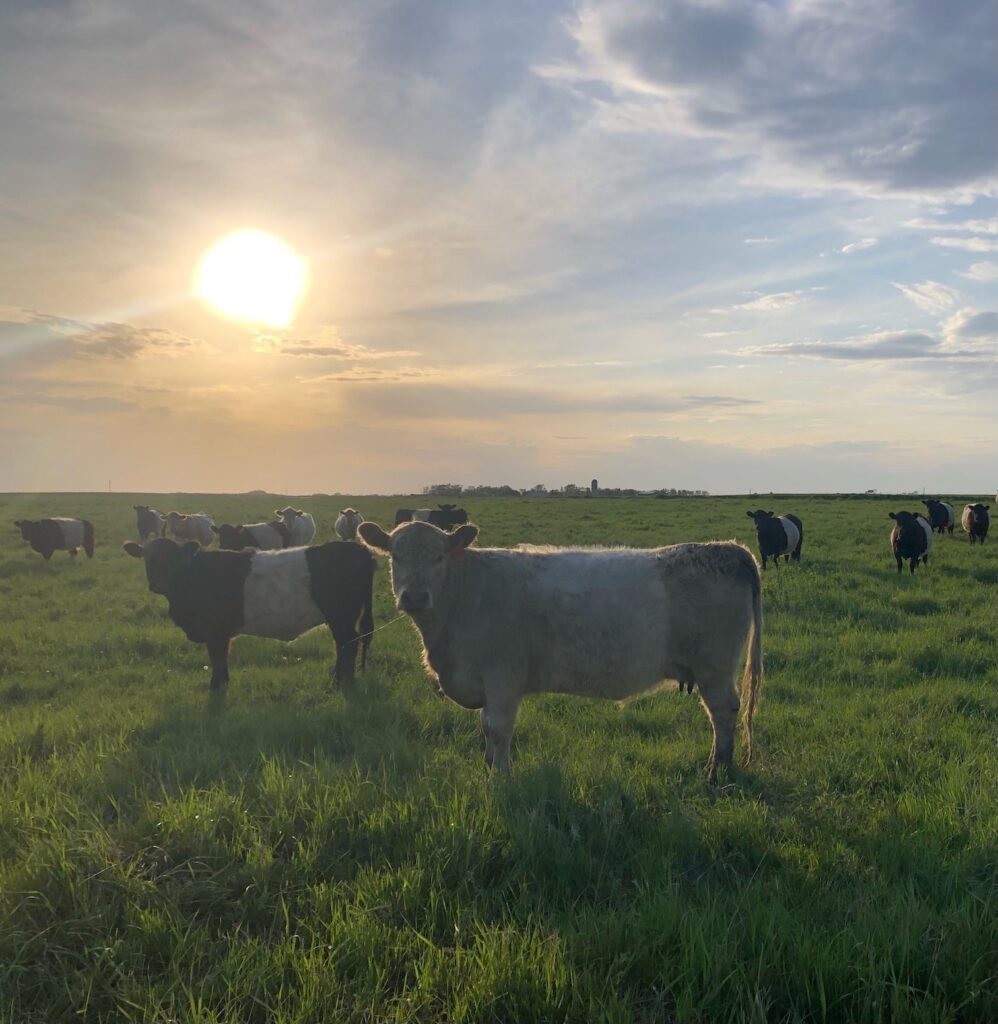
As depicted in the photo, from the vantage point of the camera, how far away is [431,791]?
506cm

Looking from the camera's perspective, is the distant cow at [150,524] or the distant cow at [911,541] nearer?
the distant cow at [911,541]

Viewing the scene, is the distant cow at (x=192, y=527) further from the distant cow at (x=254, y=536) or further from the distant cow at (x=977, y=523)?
the distant cow at (x=977, y=523)

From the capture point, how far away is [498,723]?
6238 millimetres

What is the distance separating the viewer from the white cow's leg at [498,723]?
6223mm

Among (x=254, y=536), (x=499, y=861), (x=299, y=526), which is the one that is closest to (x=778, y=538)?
(x=254, y=536)

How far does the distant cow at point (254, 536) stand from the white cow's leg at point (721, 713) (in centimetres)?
1327

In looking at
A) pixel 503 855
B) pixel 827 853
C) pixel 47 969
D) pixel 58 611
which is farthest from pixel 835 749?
pixel 58 611

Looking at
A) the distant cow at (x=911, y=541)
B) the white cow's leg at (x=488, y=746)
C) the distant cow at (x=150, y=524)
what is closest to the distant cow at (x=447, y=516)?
the distant cow at (x=150, y=524)

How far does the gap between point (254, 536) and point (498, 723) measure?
15.8m

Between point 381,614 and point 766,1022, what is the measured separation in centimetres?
1185

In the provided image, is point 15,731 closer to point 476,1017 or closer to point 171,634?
point 171,634

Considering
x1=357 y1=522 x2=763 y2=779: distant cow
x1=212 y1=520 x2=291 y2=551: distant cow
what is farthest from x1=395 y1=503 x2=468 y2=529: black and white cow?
x1=357 y1=522 x2=763 y2=779: distant cow

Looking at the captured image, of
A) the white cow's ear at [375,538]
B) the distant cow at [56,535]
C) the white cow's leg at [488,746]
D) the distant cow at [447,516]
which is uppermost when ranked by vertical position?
the white cow's ear at [375,538]

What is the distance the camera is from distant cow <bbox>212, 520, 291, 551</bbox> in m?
17.7
